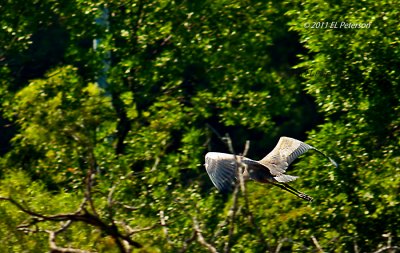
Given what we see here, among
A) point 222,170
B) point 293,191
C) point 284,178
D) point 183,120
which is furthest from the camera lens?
point 183,120

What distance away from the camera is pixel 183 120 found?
13.3 m

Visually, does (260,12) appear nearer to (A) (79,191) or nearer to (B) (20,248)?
(A) (79,191)

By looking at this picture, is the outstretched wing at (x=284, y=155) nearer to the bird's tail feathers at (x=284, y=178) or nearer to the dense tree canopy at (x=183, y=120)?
the bird's tail feathers at (x=284, y=178)

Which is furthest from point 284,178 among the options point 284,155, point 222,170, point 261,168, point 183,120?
point 183,120

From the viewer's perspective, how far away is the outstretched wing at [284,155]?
433 inches

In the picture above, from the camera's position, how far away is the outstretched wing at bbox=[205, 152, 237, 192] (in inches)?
387

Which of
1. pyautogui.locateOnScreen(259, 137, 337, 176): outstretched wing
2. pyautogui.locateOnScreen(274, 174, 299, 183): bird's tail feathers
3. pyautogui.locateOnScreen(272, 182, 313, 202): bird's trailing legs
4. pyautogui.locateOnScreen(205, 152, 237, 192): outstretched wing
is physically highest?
pyautogui.locateOnScreen(205, 152, 237, 192): outstretched wing

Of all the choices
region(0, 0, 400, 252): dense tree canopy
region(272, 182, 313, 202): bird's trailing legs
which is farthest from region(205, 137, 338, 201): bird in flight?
region(0, 0, 400, 252): dense tree canopy

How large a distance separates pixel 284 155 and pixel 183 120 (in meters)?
2.32

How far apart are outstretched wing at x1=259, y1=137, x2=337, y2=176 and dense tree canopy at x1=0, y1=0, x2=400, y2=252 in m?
0.38

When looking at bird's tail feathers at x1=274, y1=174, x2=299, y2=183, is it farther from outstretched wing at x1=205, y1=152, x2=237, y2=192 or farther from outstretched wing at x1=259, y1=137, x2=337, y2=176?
outstretched wing at x1=205, y1=152, x2=237, y2=192

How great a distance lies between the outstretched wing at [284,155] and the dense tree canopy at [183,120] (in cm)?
38

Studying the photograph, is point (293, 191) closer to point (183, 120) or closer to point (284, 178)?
point (284, 178)

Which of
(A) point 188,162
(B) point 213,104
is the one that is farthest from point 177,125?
(B) point 213,104
